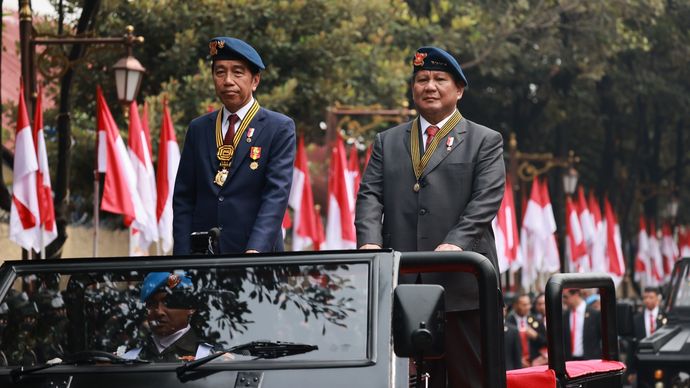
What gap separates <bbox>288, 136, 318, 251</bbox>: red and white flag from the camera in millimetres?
21969

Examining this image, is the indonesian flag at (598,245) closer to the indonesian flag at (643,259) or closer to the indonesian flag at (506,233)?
the indonesian flag at (643,259)

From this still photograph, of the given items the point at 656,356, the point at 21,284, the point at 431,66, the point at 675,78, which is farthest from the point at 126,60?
the point at 675,78

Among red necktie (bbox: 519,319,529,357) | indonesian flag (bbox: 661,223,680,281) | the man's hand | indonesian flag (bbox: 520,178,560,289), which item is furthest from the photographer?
indonesian flag (bbox: 661,223,680,281)

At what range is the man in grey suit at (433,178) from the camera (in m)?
6.55

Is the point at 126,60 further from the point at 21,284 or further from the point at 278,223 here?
the point at 21,284

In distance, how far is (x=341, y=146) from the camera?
22859 millimetres

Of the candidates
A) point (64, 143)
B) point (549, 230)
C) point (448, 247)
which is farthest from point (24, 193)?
point (549, 230)

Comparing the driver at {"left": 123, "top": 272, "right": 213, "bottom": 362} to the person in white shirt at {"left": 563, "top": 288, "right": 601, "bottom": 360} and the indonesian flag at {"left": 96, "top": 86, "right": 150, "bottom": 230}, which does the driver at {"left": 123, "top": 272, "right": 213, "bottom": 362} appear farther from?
the person in white shirt at {"left": 563, "top": 288, "right": 601, "bottom": 360}

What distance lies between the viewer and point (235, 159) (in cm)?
668

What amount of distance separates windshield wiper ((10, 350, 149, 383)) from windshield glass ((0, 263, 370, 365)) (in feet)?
0.22

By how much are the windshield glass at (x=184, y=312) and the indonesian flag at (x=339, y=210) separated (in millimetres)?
17222

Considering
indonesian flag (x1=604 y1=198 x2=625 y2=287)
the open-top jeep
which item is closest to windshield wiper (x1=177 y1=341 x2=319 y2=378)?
the open-top jeep

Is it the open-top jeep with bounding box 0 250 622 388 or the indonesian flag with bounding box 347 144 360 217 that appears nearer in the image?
the open-top jeep with bounding box 0 250 622 388

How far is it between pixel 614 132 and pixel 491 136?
1368 inches
